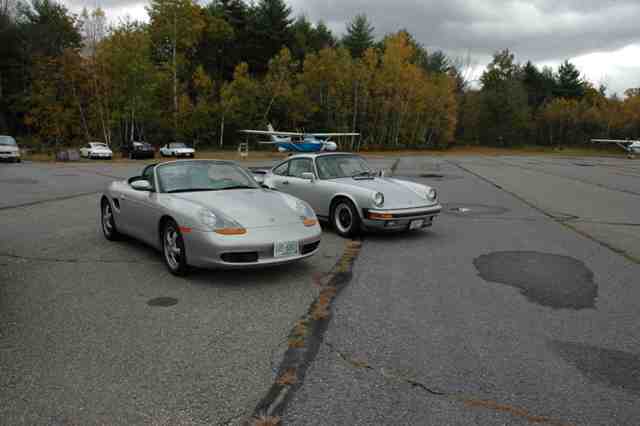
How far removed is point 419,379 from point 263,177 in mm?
7181

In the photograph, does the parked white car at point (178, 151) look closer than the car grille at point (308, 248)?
No

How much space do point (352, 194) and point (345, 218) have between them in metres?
0.47

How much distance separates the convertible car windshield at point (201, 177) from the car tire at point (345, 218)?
1.90m

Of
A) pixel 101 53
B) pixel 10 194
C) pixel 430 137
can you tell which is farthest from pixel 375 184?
pixel 430 137

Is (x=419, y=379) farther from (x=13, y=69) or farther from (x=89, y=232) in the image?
(x=13, y=69)

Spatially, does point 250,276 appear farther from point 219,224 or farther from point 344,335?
point 344,335

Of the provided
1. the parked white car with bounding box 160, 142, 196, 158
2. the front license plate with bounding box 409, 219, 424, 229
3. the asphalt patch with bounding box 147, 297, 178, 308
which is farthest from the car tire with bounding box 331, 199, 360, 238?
the parked white car with bounding box 160, 142, 196, 158

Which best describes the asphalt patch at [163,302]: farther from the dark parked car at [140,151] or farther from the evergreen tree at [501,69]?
the evergreen tree at [501,69]

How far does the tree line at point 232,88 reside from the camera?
49.2m

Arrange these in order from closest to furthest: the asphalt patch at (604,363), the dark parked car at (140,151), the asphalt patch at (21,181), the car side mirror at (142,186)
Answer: the asphalt patch at (604,363), the car side mirror at (142,186), the asphalt patch at (21,181), the dark parked car at (140,151)

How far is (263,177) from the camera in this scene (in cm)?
1009

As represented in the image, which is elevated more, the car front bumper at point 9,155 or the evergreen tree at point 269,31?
the evergreen tree at point 269,31

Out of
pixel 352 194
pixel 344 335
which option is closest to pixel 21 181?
pixel 352 194

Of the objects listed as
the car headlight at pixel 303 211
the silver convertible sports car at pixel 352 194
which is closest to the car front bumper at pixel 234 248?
the car headlight at pixel 303 211
